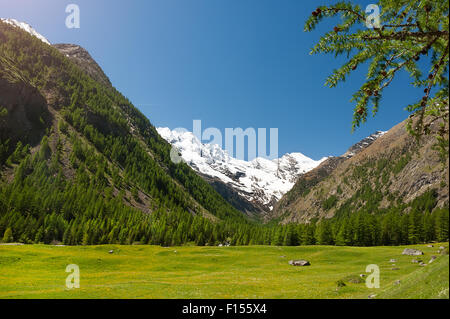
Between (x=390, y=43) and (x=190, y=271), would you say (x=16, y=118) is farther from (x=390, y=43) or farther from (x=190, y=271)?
(x=390, y=43)

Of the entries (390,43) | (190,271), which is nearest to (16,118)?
(190,271)

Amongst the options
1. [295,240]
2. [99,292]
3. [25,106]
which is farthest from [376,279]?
[25,106]

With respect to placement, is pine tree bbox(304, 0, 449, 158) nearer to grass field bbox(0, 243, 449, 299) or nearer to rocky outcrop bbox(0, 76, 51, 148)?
grass field bbox(0, 243, 449, 299)

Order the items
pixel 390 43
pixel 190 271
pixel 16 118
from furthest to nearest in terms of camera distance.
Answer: pixel 16 118
pixel 190 271
pixel 390 43

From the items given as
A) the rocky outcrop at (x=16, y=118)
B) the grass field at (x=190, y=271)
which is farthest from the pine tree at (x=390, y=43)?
the rocky outcrop at (x=16, y=118)

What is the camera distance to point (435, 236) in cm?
10188

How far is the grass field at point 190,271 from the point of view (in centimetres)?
3081

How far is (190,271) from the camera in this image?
58.1 metres

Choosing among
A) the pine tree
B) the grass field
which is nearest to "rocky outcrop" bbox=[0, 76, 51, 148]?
the grass field

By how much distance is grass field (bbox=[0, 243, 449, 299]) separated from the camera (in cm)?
3081

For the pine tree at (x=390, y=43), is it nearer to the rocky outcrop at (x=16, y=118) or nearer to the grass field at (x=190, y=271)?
the grass field at (x=190, y=271)

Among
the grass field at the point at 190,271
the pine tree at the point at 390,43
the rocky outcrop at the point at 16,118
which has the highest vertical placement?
the rocky outcrop at the point at 16,118

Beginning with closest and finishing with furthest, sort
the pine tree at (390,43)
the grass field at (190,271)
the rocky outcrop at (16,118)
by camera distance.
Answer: the pine tree at (390,43) → the grass field at (190,271) → the rocky outcrop at (16,118)

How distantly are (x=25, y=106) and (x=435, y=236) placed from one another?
27107 cm
